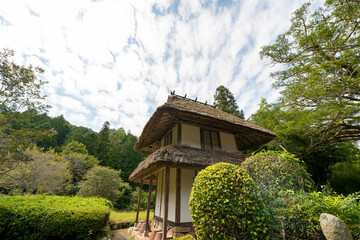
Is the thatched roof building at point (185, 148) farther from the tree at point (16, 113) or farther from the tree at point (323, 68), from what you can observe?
the tree at point (16, 113)

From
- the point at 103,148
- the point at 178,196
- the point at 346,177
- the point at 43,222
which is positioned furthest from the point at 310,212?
the point at 103,148

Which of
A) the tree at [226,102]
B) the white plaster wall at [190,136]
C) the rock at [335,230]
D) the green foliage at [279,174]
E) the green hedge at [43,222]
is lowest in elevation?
the green hedge at [43,222]

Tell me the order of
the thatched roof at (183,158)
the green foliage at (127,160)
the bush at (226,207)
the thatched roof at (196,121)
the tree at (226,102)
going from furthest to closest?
the green foliage at (127,160) < the tree at (226,102) < the thatched roof at (196,121) < the thatched roof at (183,158) < the bush at (226,207)

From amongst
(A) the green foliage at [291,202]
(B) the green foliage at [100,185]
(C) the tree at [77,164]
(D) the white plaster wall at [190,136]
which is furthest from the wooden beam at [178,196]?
(C) the tree at [77,164]

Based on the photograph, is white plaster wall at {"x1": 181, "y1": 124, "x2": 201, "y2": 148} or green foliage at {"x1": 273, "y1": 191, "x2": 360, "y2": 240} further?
white plaster wall at {"x1": 181, "y1": 124, "x2": 201, "y2": 148}

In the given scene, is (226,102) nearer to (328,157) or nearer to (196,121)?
(328,157)

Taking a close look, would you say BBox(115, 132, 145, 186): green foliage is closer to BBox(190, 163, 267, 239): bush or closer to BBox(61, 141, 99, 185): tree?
BBox(61, 141, 99, 185): tree

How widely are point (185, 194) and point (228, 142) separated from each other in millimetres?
3661

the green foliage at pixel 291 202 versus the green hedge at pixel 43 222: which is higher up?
the green foliage at pixel 291 202

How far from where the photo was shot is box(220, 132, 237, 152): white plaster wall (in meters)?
8.05

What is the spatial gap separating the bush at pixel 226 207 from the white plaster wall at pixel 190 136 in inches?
148

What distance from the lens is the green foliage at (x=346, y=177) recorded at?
9586mm

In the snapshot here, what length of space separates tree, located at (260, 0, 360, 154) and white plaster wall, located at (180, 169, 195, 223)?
7.24 m

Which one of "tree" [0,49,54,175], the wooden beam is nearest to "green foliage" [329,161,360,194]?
the wooden beam
